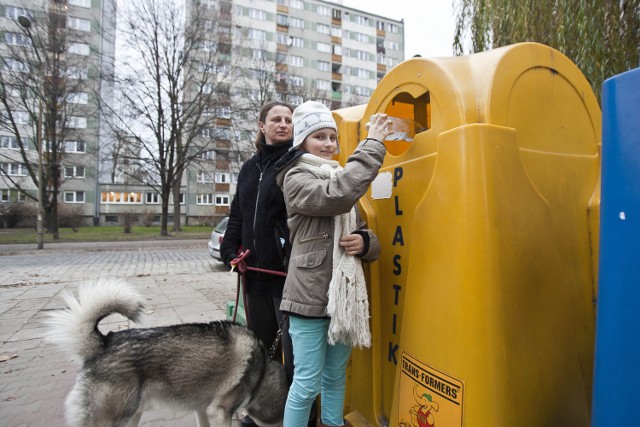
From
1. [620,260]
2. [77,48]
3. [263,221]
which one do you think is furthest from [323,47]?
[620,260]

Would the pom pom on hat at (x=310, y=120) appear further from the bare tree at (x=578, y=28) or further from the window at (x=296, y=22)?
the window at (x=296, y=22)

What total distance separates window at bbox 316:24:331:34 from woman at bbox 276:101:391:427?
49017 mm

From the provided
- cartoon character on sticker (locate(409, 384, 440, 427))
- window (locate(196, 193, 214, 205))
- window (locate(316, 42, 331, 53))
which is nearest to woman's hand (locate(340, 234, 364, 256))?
cartoon character on sticker (locate(409, 384, 440, 427))

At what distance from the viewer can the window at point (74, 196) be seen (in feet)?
119

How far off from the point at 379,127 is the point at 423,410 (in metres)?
1.16

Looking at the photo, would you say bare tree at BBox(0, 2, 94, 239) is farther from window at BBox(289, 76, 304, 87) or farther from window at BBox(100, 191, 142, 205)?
window at BBox(100, 191, 142, 205)

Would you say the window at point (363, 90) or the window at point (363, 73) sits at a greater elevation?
the window at point (363, 73)

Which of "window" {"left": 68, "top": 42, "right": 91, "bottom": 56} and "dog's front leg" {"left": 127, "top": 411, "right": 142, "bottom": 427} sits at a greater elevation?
"window" {"left": 68, "top": 42, "right": 91, "bottom": 56}

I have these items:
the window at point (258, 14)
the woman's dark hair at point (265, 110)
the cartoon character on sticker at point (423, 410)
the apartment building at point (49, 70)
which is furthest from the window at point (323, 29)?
the cartoon character on sticker at point (423, 410)

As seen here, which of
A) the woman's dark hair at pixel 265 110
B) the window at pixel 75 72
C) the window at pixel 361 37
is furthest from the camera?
the window at pixel 361 37

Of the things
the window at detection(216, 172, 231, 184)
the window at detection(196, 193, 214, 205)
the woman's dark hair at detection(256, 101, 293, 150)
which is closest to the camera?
the woman's dark hair at detection(256, 101, 293, 150)

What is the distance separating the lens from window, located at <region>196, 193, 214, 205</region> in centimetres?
3965

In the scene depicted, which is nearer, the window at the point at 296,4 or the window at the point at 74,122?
the window at the point at 74,122

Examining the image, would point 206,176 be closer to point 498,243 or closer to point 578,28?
point 578,28
